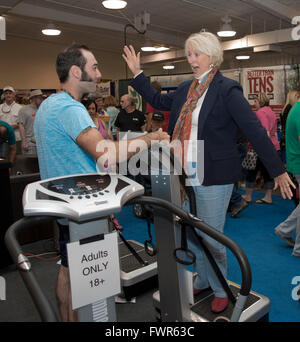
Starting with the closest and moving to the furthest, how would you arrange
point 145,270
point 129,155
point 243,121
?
point 129,155 → point 243,121 → point 145,270

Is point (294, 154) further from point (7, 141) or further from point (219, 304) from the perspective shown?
point (7, 141)

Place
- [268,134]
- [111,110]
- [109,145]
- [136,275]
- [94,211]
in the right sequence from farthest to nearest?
1. [111,110]
2. [268,134]
3. [136,275]
4. [109,145]
5. [94,211]

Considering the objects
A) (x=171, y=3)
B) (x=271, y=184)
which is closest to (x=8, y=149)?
(x=271, y=184)

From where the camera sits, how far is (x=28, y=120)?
535 centimetres

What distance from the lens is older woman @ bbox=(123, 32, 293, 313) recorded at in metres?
1.80

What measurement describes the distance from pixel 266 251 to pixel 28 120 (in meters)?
4.01

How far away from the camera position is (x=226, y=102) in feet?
5.98

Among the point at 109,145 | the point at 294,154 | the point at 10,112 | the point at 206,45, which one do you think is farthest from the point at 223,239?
the point at 10,112

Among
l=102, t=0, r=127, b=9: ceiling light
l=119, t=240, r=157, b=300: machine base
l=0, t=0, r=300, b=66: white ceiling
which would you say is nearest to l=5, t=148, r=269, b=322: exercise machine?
l=119, t=240, r=157, b=300: machine base

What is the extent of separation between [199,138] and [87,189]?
2.98 ft

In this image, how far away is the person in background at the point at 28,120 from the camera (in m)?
5.36

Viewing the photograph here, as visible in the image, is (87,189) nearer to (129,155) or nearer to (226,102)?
(129,155)
